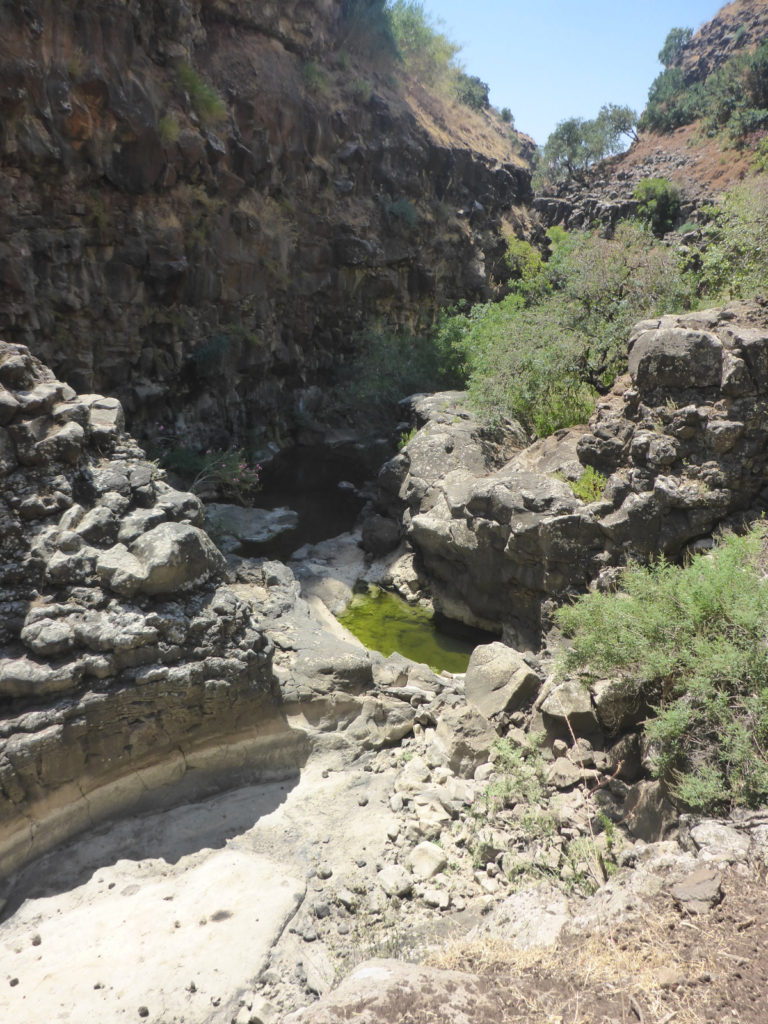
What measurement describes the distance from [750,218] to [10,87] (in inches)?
522

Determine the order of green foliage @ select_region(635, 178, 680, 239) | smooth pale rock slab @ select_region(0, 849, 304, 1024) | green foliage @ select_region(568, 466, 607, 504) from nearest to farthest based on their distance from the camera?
smooth pale rock slab @ select_region(0, 849, 304, 1024) → green foliage @ select_region(568, 466, 607, 504) → green foliage @ select_region(635, 178, 680, 239)

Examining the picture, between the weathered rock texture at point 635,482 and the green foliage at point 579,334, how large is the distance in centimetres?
127

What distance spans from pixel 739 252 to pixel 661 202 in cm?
2526

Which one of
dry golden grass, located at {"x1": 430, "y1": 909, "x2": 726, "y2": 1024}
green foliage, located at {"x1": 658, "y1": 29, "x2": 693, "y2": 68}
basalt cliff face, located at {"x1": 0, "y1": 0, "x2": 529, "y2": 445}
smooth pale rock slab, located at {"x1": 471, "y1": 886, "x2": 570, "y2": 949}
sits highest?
green foliage, located at {"x1": 658, "y1": 29, "x2": 693, "y2": 68}

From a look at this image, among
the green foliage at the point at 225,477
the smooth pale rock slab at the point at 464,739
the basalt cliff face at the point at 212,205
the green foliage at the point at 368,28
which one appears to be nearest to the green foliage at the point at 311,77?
the basalt cliff face at the point at 212,205

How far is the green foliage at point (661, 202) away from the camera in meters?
31.8

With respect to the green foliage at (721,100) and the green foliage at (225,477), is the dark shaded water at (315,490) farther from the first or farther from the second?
the green foliage at (721,100)

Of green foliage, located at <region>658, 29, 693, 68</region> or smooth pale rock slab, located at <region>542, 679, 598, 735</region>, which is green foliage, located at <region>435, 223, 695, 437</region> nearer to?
smooth pale rock slab, located at <region>542, 679, 598, 735</region>

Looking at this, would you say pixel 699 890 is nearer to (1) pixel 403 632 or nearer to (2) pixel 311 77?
(1) pixel 403 632

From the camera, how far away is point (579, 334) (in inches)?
464

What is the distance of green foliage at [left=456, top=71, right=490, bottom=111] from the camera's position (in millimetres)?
36438

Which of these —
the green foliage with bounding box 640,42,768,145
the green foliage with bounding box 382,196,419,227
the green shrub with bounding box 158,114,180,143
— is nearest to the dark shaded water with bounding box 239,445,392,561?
the green shrub with bounding box 158,114,180,143

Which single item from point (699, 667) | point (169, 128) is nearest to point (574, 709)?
point (699, 667)

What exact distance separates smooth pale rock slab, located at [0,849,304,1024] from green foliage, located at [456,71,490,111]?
4020cm
